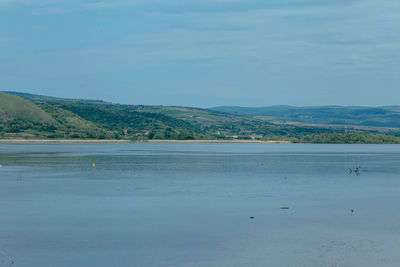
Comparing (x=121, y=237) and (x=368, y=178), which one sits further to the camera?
(x=368, y=178)

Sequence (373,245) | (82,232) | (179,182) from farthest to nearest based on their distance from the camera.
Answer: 1. (179,182)
2. (82,232)
3. (373,245)

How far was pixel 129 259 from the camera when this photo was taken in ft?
66.9

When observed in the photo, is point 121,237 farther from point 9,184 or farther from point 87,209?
point 9,184

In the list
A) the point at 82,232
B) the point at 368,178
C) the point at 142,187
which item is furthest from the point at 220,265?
the point at 368,178

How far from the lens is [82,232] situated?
25.2 m

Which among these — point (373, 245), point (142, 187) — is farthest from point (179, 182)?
point (373, 245)

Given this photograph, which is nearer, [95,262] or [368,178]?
[95,262]

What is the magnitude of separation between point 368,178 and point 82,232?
3962 centimetres

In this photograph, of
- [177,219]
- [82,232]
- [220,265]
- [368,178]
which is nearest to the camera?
[220,265]

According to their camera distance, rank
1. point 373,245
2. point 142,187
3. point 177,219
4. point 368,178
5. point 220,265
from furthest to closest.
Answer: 1. point 368,178
2. point 142,187
3. point 177,219
4. point 373,245
5. point 220,265

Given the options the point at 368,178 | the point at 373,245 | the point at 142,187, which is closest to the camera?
the point at 373,245

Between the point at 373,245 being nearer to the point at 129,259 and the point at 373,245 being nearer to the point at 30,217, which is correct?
the point at 129,259

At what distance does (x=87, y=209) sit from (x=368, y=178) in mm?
35205

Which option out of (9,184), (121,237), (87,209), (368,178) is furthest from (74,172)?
(121,237)
